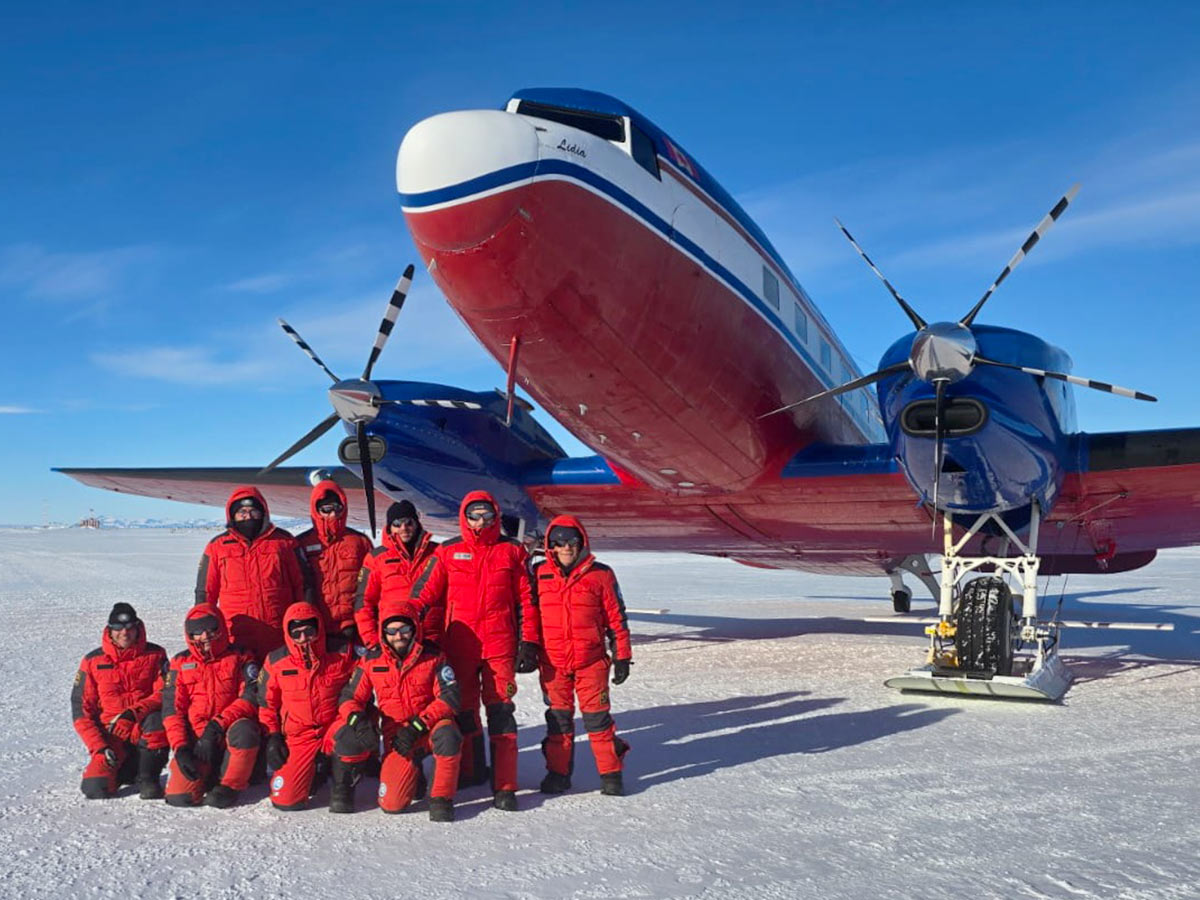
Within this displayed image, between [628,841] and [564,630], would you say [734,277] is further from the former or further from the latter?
[628,841]

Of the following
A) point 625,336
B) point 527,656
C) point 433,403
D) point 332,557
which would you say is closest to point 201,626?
point 332,557

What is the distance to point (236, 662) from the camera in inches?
248

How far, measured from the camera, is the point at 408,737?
18.9 ft

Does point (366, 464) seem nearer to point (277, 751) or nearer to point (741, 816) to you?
point (277, 751)

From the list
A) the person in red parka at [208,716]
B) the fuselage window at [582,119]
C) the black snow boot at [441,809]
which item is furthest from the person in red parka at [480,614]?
the fuselage window at [582,119]

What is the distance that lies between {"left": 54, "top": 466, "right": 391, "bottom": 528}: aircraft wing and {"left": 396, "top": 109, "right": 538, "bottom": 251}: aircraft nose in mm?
8036

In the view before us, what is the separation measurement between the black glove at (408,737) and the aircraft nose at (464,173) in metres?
3.73

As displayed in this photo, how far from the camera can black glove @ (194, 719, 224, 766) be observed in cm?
604

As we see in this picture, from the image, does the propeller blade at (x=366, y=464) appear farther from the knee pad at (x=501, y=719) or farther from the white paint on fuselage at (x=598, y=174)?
the knee pad at (x=501, y=719)

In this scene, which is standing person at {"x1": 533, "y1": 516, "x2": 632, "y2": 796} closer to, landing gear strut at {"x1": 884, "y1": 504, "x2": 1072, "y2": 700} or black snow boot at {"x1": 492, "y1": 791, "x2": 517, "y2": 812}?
black snow boot at {"x1": 492, "y1": 791, "x2": 517, "y2": 812}

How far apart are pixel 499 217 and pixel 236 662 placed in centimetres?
384

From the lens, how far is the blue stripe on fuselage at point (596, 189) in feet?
23.0

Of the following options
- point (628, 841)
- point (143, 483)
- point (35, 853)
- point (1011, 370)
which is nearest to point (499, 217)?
point (628, 841)

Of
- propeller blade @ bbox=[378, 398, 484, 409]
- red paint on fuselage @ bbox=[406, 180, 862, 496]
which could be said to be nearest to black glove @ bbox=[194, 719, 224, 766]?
red paint on fuselage @ bbox=[406, 180, 862, 496]
